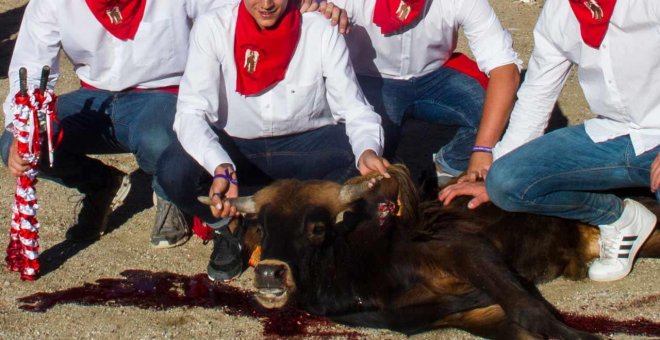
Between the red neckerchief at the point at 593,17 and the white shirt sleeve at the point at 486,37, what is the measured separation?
873mm

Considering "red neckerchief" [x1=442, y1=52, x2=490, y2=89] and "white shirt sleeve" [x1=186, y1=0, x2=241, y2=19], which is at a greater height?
"white shirt sleeve" [x1=186, y1=0, x2=241, y2=19]

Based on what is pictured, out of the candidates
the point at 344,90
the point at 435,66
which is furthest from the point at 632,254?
the point at 344,90

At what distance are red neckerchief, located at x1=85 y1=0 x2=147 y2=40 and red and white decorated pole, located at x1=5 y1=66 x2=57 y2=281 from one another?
0.48m

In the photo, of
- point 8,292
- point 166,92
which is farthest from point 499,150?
point 8,292

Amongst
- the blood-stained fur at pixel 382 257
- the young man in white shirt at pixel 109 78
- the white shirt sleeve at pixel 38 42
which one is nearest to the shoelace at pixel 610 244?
the blood-stained fur at pixel 382 257

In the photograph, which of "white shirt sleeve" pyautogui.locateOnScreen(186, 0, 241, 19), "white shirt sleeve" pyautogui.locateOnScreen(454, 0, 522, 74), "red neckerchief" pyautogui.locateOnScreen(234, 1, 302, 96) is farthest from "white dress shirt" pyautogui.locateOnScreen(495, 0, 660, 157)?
"white shirt sleeve" pyautogui.locateOnScreen(186, 0, 241, 19)

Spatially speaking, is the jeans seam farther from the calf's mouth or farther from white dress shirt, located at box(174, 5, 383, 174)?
the calf's mouth

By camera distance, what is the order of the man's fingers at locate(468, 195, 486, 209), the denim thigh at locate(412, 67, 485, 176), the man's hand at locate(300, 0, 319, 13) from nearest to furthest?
1. the man's fingers at locate(468, 195, 486, 209)
2. the man's hand at locate(300, 0, 319, 13)
3. the denim thigh at locate(412, 67, 485, 176)

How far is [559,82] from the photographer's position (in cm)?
589

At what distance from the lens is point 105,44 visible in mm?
6430

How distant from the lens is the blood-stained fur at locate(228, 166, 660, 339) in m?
5.43

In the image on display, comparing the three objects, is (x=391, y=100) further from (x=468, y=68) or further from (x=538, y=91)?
(x=538, y=91)

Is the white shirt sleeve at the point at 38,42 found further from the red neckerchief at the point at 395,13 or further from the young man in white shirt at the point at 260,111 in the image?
the red neckerchief at the point at 395,13

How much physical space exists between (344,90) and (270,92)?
0.41 meters
